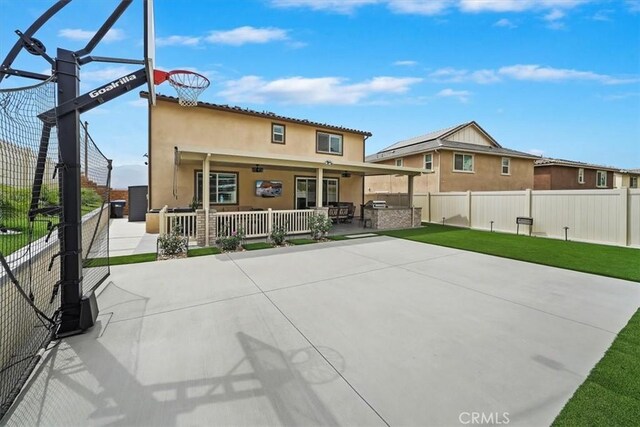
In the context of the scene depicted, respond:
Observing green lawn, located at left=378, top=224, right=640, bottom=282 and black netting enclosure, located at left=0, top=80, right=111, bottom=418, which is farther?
green lawn, located at left=378, top=224, right=640, bottom=282

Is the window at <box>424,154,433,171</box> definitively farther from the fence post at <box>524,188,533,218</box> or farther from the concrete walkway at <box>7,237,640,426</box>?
the concrete walkway at <box>7,237,640,426</box>

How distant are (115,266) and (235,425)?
5996 mm

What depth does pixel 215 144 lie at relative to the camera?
12867 mm

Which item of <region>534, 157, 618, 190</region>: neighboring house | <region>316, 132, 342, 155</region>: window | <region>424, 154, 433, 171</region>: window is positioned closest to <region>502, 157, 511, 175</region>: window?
<region>534, 157, 618, 190</region>: neighboring house

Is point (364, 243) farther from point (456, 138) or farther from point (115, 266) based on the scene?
point (456, 138)

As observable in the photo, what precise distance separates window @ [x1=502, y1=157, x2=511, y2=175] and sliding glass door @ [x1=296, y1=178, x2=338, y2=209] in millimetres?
13280

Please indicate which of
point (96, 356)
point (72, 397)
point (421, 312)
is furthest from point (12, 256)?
point (421, 312)

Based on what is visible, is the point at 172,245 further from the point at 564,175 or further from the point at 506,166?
the point at 564,175

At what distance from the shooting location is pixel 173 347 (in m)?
3.12

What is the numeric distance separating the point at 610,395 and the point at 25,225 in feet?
21.5

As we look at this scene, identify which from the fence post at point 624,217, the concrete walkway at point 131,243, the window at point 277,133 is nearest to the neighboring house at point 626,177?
the fence post at point 624,217

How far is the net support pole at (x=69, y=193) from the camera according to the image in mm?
3314

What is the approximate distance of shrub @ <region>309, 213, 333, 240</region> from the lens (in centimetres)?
1026

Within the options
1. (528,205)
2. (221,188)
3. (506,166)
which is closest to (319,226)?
(221,188)
